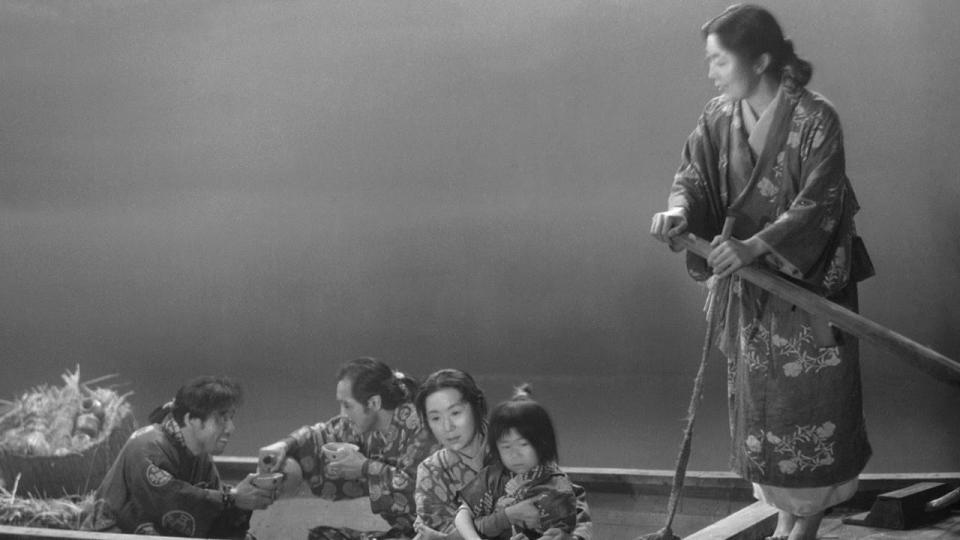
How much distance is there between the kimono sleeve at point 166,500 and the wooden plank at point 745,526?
1.49 metres

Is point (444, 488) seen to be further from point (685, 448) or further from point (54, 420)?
point (54, 420)

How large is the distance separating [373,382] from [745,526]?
1100mm

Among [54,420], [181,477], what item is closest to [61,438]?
[54,420]

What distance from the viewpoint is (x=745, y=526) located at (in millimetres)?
3115

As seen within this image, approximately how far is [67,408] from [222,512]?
4.29ft

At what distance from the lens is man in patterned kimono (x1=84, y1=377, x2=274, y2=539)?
143 inches

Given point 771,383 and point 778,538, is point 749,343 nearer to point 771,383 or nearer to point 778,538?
point 771,383

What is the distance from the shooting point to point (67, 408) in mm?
4688

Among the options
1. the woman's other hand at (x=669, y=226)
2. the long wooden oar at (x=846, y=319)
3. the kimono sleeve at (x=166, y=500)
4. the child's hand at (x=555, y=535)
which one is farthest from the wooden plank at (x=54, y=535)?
the long wooden oar at (x=846, y=319)

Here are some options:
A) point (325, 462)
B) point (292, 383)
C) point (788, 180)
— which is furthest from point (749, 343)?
point (292, 383)

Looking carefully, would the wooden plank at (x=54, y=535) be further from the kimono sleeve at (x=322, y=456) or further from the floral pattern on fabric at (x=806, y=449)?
the floral pattern on fabric at (x=806, y=449)

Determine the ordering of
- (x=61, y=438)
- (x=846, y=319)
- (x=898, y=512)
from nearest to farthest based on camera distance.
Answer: (x=846, y=319) < (x=898, y=512) < (x=61, y=438)

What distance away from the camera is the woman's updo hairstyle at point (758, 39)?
2807 mm

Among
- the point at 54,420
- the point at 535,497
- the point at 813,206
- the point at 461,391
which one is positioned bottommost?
the point at 535,497
